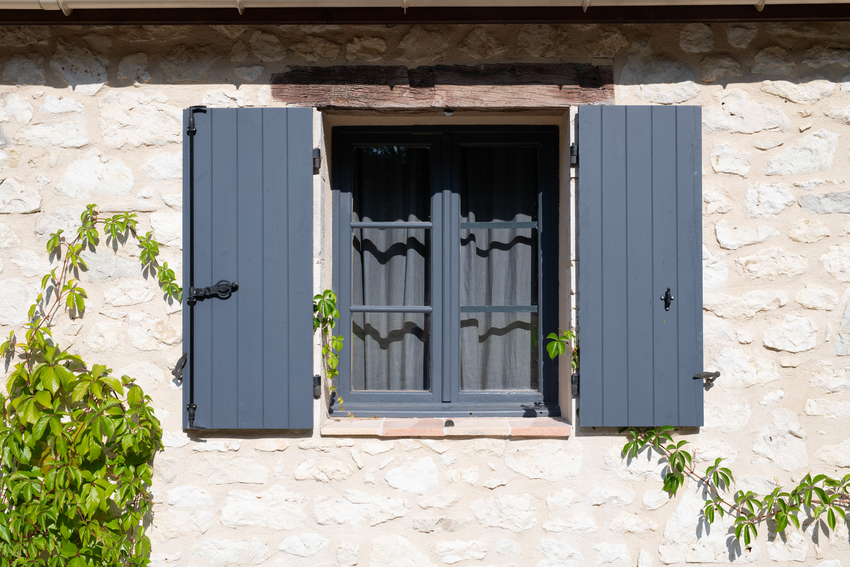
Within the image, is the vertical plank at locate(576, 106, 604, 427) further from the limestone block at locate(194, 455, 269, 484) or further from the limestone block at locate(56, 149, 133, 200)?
the limestone block at locate(56, 149, 133, 200)

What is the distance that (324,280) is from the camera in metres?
2.39

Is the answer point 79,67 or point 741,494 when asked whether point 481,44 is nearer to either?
point 79,67

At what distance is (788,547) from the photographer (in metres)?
2.28

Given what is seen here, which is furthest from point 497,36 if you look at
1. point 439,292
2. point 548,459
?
point 548,459

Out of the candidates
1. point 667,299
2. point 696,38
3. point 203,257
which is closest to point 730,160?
point 696,38

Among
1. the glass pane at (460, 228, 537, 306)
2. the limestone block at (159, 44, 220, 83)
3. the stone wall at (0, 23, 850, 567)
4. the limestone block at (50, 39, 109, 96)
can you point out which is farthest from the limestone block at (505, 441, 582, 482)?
the limestone block at (50, 39, 109, 96)

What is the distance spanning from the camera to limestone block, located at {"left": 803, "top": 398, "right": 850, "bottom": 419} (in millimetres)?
2283

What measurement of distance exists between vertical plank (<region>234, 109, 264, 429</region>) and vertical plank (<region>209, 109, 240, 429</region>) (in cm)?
2

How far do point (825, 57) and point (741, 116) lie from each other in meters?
0.45

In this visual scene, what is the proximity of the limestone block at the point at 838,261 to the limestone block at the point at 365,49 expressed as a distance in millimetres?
2070

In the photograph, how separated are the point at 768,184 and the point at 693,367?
84cm

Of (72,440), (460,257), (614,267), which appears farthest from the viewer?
(460,257)

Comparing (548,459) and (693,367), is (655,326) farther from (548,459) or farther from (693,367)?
(548,459)

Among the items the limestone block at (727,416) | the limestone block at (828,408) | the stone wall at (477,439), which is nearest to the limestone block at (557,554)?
the stone wall at (477,439)
